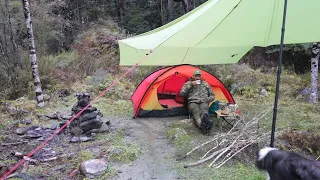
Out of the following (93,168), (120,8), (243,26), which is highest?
(120,8)

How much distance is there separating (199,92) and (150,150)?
6.38 ft

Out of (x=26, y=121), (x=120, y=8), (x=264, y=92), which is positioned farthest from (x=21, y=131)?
(x=120, y=8)

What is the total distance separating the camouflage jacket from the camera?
250 inches

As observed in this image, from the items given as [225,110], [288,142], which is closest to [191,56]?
[225,110]

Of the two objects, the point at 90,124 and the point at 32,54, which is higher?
the point at 32,54

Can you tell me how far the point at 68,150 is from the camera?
4.88 meters

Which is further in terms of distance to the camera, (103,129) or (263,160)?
(103,129)

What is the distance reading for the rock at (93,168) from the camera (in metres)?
3.97

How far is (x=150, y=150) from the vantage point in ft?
16.4

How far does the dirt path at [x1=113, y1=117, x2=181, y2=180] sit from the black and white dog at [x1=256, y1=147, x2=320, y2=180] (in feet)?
6.78

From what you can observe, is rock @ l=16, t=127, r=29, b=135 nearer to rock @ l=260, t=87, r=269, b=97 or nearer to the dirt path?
the dirt path

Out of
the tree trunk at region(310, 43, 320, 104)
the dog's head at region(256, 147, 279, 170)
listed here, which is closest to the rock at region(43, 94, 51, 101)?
the tree trunk at region(310, 43, 320, 104)

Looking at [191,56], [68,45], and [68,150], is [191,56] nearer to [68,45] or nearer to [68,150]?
[68,150]

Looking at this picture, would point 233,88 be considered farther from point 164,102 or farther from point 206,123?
point 206,123
